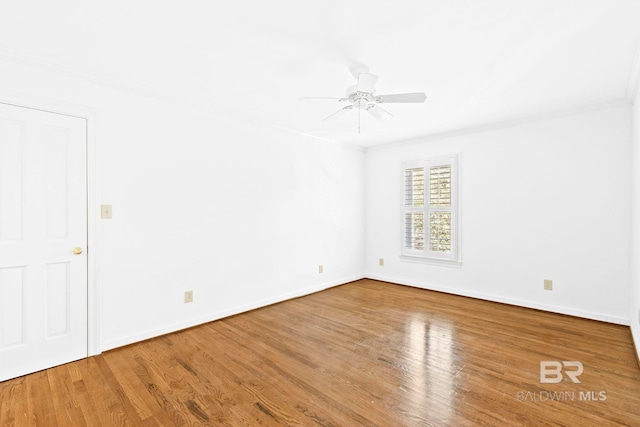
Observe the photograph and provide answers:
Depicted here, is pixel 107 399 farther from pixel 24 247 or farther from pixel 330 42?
A: pixel 330 42

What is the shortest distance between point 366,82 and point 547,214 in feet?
9.21

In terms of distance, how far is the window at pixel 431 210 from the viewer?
4.41 metres

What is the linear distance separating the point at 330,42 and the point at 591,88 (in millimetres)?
2581

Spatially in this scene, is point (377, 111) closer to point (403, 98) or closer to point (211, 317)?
point (403, 98)

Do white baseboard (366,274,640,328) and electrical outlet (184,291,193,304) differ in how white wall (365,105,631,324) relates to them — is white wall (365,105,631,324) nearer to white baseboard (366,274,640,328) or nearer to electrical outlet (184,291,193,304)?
white baseboard (366,274,640,328)

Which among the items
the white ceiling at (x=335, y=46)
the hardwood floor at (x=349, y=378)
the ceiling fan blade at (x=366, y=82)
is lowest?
the hardwood floor at (x=349, y=378)

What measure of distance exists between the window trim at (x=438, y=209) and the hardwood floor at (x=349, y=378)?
1.18m

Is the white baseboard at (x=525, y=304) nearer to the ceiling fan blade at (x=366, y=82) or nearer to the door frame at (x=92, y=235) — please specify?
the ceiling fan blade at (x=366, y=82)

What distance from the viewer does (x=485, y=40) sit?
2076 millimetres

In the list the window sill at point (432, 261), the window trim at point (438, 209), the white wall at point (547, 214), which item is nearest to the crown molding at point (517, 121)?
the white wall at point (547, 214)

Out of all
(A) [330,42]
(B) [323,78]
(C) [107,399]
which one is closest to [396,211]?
(B) [323,78]

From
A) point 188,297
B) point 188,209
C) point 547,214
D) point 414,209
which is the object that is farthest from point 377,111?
point 188,297

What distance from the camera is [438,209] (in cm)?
455

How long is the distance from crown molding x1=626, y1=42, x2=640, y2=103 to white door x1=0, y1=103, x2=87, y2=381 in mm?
4347
